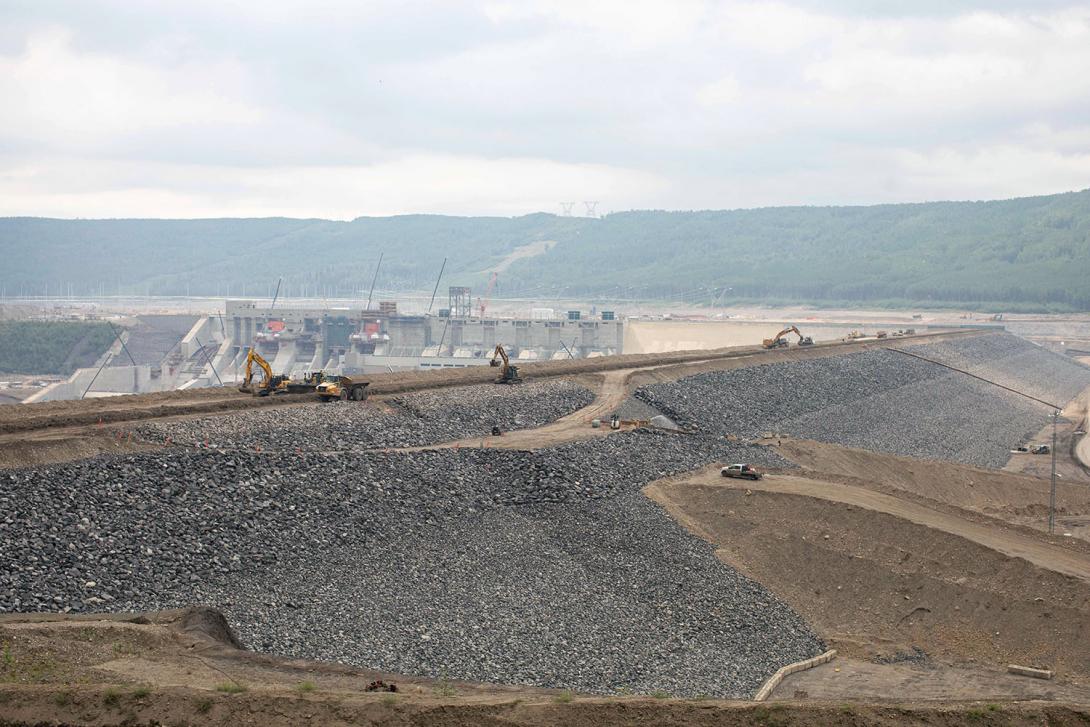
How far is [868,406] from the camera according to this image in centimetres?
8288

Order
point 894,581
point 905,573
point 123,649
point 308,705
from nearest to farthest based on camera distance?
point 308,705, point 123,649, point 894,581, point 905,573

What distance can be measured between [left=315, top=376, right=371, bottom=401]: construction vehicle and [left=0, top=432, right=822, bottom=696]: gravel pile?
10036mm

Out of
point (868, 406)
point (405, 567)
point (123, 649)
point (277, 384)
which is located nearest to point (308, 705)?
point (123, 649)

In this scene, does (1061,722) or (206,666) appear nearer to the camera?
(1061,722)

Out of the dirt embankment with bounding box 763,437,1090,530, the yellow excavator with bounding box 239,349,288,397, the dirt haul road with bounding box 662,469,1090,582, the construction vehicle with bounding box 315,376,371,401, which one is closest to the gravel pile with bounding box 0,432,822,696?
the dirt haul road with bounding box 662,469,1090,582

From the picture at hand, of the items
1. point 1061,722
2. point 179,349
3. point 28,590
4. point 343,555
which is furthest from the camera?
point 179,349

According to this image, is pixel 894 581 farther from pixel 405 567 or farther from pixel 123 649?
pixel 123 649

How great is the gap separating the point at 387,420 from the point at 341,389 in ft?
14.6

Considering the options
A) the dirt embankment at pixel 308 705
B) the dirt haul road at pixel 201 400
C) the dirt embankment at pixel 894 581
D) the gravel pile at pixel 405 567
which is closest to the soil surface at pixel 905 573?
the dirt embankment at pixel 894 581

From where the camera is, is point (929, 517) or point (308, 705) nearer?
point (308, 705)

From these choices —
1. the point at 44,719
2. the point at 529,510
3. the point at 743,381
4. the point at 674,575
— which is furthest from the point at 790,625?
the point at 743,381

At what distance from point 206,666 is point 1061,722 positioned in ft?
49.4

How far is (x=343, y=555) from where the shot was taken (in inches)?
1328

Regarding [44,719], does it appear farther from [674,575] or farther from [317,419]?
[317,419]
